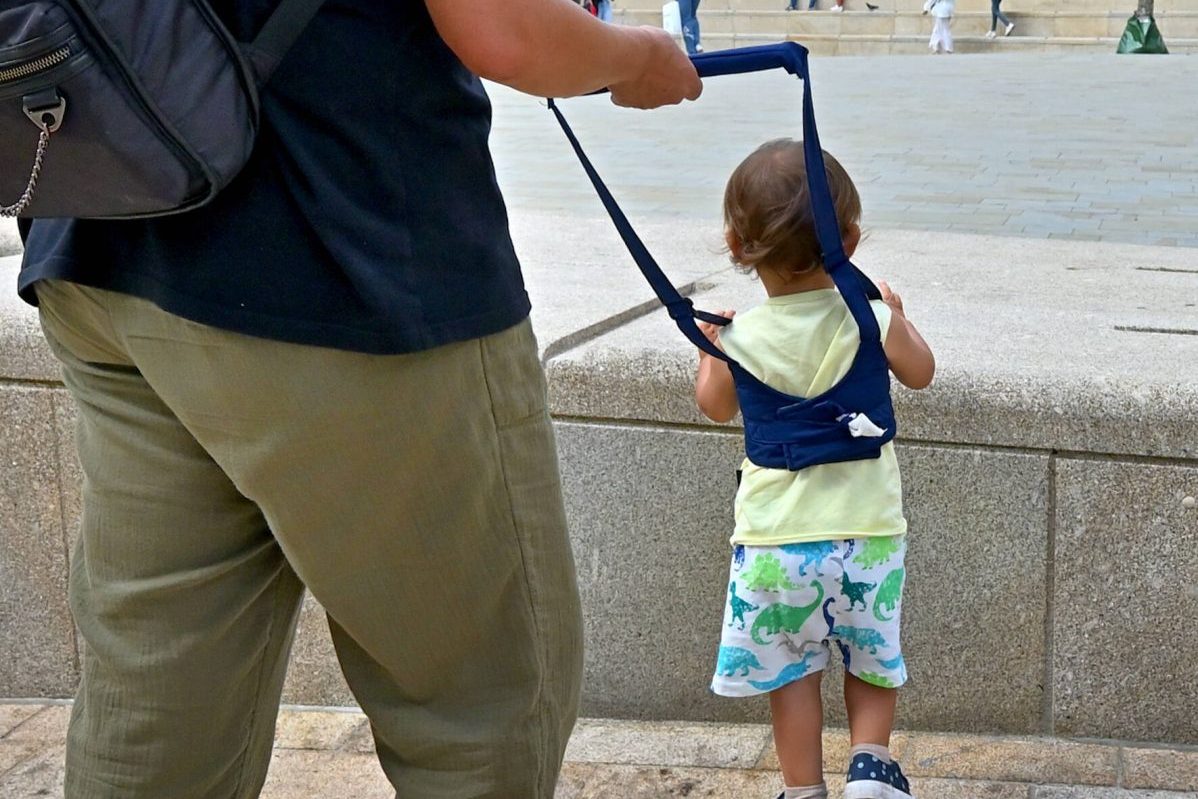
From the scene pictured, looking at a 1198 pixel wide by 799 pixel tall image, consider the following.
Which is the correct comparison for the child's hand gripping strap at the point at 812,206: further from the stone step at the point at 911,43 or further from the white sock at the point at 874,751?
the stone step at the point at 911,43

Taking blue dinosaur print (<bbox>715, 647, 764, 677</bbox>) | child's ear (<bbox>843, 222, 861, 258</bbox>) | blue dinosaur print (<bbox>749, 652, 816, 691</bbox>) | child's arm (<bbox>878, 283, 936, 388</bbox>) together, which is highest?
child's ear (<bbox>843, 222, 861, 258</bbox>)

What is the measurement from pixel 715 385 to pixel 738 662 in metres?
0.43

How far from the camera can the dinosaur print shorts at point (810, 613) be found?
2414mm

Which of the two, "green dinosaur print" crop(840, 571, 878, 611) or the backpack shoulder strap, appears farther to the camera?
"green dinosaur print" crop(840, 571, 878, 611)

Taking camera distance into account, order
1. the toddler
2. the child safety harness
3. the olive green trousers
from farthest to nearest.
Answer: the toddler
the child safety harness
the olive green trousers

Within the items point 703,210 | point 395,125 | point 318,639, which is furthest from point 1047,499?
point 703,210

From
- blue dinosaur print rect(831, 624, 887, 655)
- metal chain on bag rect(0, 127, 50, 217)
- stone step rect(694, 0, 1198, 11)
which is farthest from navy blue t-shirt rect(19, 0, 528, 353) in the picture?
stone step rect(694, 0, 1198, 11)

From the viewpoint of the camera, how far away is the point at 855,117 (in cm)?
1297

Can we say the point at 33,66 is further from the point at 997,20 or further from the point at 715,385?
the point at 997,20

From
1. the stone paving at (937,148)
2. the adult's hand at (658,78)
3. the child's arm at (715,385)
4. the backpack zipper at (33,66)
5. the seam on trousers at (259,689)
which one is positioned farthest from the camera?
the stone paving at (937,148)

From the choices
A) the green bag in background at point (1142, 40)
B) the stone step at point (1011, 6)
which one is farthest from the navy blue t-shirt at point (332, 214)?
the stone step at point (1011, 6)

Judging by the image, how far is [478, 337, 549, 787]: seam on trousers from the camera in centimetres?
169

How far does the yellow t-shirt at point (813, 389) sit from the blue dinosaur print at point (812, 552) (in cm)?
1

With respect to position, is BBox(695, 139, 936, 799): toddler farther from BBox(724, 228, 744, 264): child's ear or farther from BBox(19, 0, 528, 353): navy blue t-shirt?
BBox(19, 0, 528, 353): navy blue t-shirt
